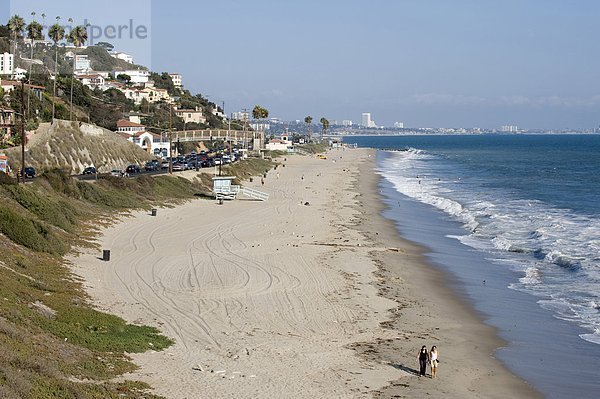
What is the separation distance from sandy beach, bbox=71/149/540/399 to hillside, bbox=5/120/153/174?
16.6 m

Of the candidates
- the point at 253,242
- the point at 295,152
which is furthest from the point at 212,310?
the point at 295,152

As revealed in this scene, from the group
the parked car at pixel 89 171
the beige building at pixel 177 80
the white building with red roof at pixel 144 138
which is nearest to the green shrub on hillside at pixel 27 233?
the parked car at pixel 89 171

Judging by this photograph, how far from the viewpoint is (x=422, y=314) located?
76.1ft

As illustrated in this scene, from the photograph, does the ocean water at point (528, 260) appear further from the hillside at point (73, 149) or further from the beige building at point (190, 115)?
the beige building at point (190, 115)

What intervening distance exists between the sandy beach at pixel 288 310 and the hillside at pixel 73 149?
16.6m

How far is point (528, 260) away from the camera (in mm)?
32500

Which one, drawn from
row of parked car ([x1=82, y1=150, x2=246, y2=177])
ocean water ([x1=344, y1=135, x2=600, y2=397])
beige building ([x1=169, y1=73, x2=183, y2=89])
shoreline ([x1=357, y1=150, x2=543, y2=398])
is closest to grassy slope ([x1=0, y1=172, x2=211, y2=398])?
shoreline ([x1=357, y1=150, x2=543, y2=398])

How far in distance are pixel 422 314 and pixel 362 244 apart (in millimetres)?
12414

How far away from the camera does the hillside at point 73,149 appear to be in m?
54.2

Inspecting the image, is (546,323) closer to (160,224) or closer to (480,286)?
(480,286)

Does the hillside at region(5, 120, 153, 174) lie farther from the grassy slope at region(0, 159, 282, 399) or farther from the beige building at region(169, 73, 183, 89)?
the beige building at region(169, 73, 183, 89)

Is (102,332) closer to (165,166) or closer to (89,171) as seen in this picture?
(89,171)

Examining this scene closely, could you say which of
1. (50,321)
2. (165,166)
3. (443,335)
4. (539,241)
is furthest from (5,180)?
(165,166)

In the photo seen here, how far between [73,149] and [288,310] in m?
41.1
